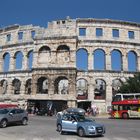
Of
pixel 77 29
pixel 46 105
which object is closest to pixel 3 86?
pixel 46 105

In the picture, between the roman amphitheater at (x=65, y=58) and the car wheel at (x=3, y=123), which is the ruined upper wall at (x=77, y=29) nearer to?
the roman amphitheater at (x=65, y=58)

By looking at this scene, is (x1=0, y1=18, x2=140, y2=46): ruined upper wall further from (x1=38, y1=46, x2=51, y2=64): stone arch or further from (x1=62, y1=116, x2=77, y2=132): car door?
(x1=62, y1=116, x2=77, y2=132): car door

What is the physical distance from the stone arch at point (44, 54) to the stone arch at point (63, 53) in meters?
1.66

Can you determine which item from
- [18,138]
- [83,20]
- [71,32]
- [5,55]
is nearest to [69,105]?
[71,32]

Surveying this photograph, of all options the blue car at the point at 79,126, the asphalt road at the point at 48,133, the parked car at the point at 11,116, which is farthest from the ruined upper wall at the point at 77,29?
the blue car at the point at 79,126

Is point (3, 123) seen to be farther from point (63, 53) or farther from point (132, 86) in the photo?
point (63, 53)

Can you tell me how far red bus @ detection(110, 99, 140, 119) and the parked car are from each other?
16874mm

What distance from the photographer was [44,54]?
5228cm

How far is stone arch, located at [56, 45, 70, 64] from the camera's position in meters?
50.9

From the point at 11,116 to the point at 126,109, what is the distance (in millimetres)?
19057

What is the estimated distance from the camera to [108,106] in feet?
171

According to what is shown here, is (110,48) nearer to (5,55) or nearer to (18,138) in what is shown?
(5,55)

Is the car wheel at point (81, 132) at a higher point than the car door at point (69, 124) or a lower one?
lower

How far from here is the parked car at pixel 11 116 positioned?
2663 centimetres
